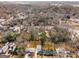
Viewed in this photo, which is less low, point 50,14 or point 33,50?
point 50,14

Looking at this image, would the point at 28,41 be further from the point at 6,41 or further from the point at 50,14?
the point at 50,14

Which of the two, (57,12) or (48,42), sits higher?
(57,12)

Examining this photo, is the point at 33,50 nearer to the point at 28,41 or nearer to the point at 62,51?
the point at 28,41

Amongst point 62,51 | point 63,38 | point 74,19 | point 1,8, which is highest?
point 1,8

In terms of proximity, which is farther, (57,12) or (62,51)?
(57,12)

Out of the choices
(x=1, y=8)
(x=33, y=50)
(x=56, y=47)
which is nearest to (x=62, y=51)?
(x=56, y=47)

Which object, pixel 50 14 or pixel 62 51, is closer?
pixel 62 51

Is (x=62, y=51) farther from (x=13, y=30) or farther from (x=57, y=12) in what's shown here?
(x=13, y=30)

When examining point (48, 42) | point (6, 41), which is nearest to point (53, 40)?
point (48, 42)
